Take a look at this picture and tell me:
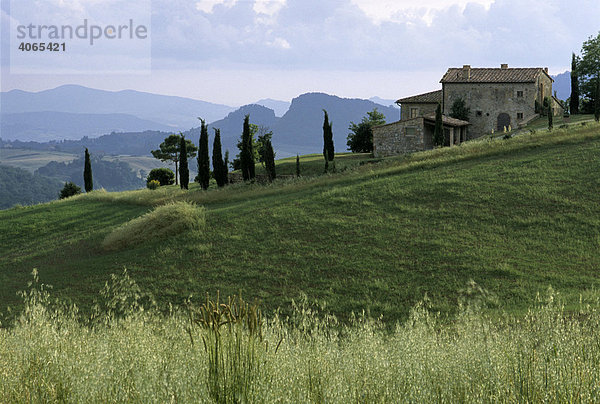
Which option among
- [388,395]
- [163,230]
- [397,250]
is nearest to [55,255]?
[163,230]

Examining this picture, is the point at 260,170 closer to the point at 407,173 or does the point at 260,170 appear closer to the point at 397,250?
the point at 407,173

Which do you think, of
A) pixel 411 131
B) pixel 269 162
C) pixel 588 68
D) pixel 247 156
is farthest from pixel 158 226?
pixel 588 68

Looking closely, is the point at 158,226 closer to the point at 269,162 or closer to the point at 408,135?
the point at 269,162

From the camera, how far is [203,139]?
4588cm

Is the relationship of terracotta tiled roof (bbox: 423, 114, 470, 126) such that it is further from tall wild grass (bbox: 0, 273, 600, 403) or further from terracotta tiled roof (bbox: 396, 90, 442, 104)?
tall wild grass (bbox: 0, 273, 600, 403)

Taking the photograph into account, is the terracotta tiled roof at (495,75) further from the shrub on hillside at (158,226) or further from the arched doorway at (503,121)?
the shrub on hillside at (158,226)

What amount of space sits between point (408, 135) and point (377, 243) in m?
32.5

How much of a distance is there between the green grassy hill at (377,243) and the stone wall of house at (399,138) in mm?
17862

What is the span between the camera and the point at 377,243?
18.6 m

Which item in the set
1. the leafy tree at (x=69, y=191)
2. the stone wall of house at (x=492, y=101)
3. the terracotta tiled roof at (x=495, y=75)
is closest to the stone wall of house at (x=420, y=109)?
the stone wall of house at (x=492, y=101)

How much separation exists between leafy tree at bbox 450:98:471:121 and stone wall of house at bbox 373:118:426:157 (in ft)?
30.5

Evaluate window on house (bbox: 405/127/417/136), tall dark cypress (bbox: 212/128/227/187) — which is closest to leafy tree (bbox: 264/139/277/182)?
tall dark cypress (bbox: 212/128/227/187)

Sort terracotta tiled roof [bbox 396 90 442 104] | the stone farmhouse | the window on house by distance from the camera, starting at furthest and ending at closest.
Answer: terracotta tiled roof [bbox 396 90 442 104], the stone farmhouse, the window on house

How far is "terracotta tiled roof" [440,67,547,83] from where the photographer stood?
55219 mm
